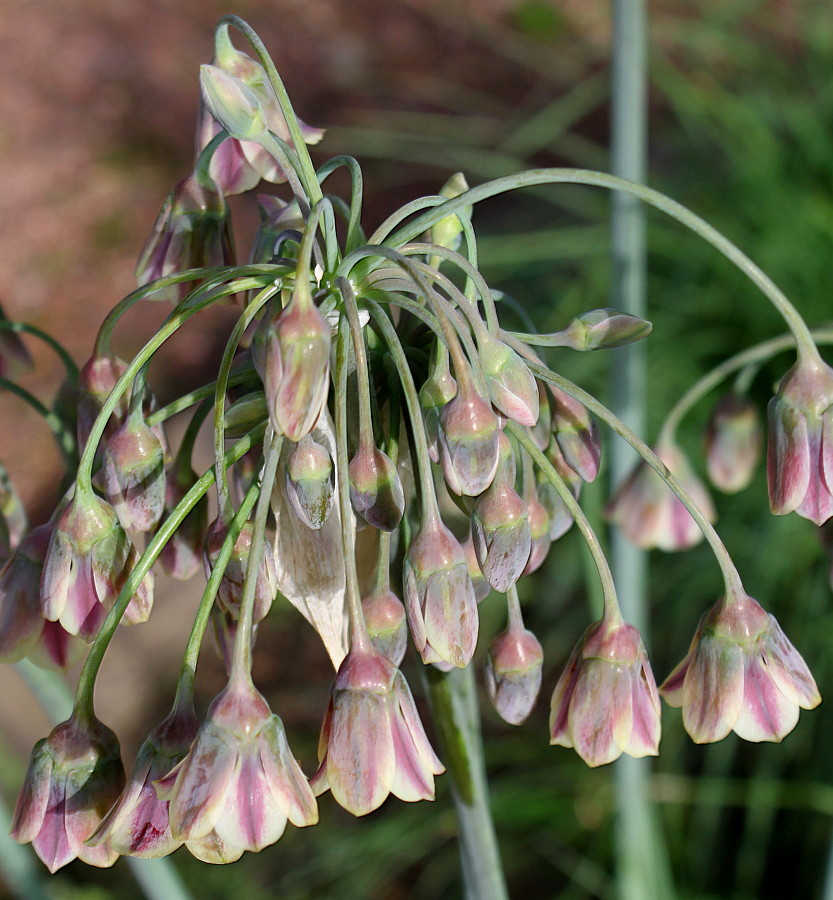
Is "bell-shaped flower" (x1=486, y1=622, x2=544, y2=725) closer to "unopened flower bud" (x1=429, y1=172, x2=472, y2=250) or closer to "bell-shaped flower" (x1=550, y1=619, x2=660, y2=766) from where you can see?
"bell-shaped flower" (x1=550, y1=619, x2=660, y2=766)

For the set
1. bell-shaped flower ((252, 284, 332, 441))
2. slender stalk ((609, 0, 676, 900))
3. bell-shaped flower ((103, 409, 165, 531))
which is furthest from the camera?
slender stalk ((609, 0, 676, 900))

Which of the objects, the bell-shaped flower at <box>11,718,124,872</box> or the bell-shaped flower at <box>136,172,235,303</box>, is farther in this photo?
the bell-shaped flower at <box>136,172,235,303</box>

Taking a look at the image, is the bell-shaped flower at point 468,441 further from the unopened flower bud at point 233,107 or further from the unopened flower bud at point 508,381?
the unopened flower bud at point 233,107

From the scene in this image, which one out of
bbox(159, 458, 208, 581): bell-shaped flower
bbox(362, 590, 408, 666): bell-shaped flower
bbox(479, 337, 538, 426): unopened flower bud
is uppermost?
bbox(479, 337, 538, 426): unopened flower bud

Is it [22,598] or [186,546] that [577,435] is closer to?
[186,546]

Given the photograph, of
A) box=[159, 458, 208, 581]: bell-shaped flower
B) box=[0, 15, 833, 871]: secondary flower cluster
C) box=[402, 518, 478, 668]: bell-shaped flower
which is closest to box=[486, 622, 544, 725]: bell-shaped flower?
box=[0, 15, 833, 871]: secondary flower cluster

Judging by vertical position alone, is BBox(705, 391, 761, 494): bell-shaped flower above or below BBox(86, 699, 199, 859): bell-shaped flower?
above

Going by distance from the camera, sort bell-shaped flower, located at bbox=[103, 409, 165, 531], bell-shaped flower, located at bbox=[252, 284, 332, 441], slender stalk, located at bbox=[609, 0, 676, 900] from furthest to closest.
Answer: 1. slender stalk, located at bbox=[609, 0, 676, 900]
2. bell-shaped flower, located at bbox=[103, 409, 165, 531]
3. bell-shaped flower, located at bbox=[252, 284, 332, 441]

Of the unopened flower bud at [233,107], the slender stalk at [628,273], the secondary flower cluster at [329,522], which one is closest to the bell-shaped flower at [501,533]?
the secondary flower cluster at [329,522]
